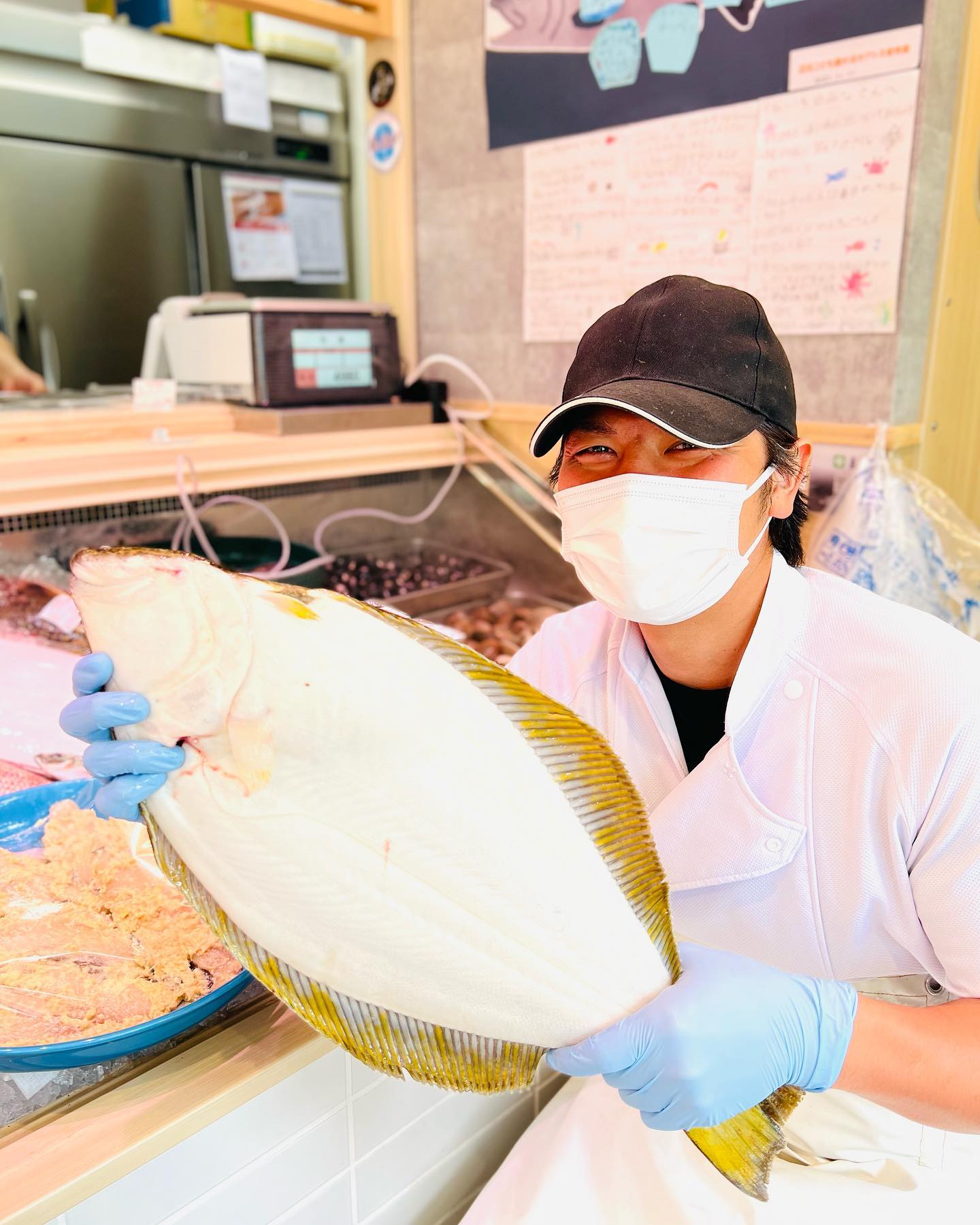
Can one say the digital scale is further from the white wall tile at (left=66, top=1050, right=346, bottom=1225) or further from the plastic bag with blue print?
the white wall tile at (left=66, top=1050, right=346, bottom=1225)

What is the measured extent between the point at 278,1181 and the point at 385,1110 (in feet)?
0.55

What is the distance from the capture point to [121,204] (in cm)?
355

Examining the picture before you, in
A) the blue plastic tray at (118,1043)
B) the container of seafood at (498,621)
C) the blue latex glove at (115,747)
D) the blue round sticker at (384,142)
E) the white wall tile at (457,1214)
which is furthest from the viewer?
the blue round sticker at (384,142)

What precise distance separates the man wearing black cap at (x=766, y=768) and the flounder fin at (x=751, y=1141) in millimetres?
55

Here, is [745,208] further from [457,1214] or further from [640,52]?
[457,1214]

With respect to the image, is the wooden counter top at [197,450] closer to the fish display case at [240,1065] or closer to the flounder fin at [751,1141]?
the fish display case at [240,1065]

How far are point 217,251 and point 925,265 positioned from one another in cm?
291

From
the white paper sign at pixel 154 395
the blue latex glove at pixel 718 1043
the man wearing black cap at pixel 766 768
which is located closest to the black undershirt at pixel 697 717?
the man wearing black cap at pixel 766 768

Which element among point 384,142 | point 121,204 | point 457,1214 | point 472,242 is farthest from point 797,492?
point 121,204

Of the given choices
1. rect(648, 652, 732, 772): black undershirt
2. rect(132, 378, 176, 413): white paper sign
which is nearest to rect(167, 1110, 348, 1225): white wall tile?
rect(648, 652, 732, 772): black undershirt

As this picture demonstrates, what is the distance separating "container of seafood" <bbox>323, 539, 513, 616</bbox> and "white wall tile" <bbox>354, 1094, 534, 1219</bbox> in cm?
117

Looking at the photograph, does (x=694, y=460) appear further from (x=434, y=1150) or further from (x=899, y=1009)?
(x=434, y=1150)

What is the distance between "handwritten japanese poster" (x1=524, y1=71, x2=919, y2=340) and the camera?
1865mm

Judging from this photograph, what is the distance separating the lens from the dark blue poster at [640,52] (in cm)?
191
